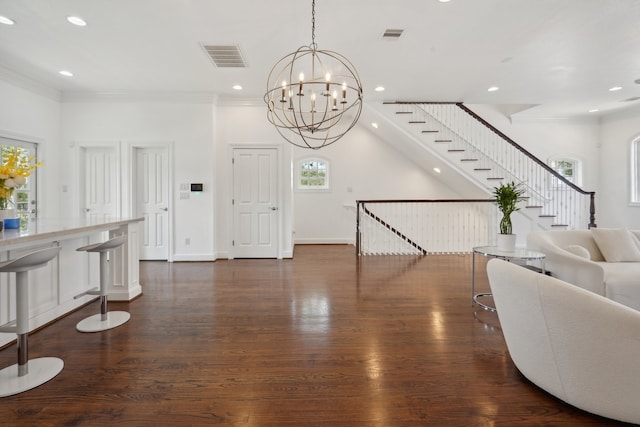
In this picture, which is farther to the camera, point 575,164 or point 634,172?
point 575,164

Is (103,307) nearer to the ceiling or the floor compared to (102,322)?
nearer to the ceiling

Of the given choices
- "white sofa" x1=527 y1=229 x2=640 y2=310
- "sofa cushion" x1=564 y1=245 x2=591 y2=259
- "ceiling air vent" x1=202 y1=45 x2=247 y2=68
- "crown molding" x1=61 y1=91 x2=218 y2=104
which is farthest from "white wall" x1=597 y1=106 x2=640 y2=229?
"crown molding" x1=61 y1=91 x2=218 y2=104

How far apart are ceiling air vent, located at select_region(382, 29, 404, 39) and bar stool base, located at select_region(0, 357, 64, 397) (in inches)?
171

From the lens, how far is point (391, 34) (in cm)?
378

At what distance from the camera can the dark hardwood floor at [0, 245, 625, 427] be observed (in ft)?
5.91

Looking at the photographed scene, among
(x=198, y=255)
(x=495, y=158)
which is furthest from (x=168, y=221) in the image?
(x=495, y=158)

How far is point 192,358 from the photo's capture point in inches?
95.5

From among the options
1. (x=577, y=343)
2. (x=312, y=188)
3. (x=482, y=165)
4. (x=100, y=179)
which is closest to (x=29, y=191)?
(x=100, y=179)

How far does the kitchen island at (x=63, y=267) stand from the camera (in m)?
2.50

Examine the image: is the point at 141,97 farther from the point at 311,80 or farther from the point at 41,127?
the point at 311,80

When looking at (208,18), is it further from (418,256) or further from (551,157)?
(551,157)

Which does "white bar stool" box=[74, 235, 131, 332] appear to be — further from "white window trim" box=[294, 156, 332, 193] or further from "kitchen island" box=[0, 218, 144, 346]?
"white window trim" box=[294, 156, 332, 193]

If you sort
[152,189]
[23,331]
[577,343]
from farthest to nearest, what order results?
[152,189] < [23,331] < [577,343]

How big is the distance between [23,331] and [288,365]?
1.75m
